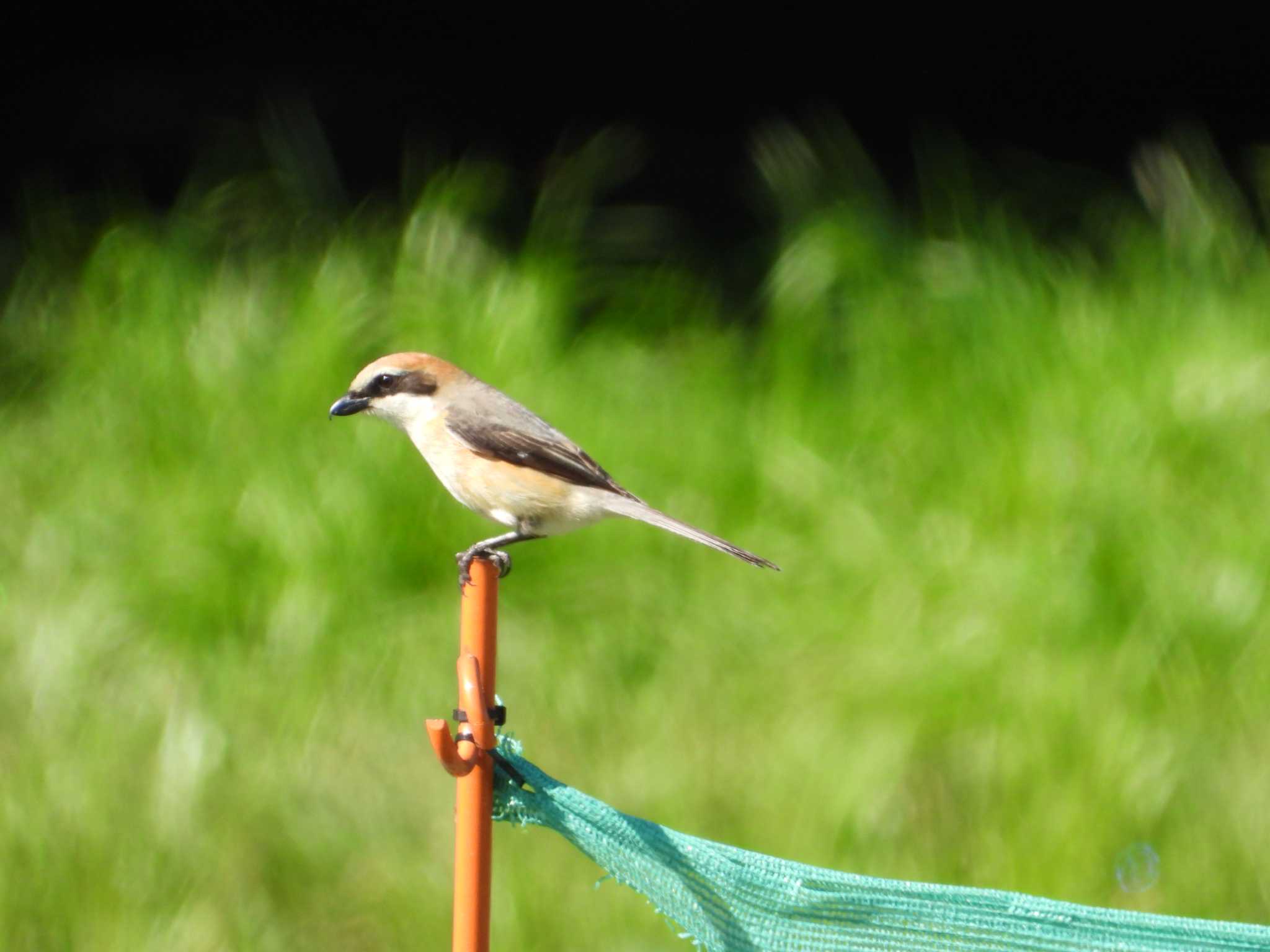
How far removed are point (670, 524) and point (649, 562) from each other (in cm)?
174

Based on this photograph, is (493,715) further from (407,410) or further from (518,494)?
(407,410)

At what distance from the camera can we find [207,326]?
5246mm

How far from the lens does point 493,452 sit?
9.98 feet

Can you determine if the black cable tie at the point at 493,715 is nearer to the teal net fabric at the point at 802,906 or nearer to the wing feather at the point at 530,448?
the teal net fabric at the point at 802,906

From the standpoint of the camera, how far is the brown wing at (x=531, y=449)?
302 centimetres

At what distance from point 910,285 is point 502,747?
11.6ft

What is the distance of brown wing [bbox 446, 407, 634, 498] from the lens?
3.02 metres

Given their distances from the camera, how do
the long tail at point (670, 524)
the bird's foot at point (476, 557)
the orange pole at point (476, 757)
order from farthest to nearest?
the long tail at point (670, 524) → the bird's foot at point (476, 557) → the orange pole at point (476, 757)

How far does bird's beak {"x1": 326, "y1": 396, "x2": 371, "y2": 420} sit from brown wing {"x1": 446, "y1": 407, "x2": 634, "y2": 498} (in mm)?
169

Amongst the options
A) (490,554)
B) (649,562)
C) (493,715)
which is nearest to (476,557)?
(493,715)

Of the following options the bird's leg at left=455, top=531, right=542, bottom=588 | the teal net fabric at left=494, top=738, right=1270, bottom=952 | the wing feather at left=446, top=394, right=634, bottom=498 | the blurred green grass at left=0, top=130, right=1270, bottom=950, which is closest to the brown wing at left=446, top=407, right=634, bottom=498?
the wing feather at left=446, top=394, right=634, bottom=498

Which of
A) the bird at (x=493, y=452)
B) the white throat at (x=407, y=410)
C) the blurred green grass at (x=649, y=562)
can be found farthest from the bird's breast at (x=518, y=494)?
the blurred green grass at (x=649, y=562)

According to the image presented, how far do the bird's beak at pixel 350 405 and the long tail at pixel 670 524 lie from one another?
0.51 meters

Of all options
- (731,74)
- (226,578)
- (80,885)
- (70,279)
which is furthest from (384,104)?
(80,885)
